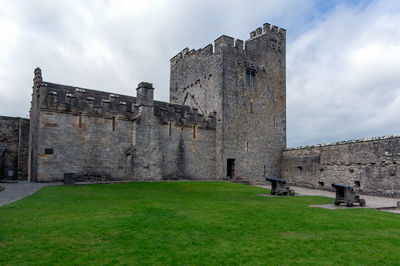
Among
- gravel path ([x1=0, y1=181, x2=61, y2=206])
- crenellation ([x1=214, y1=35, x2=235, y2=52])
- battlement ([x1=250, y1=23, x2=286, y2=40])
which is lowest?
gravel path ([x1=0, y1=181, x2=61, y2=206])

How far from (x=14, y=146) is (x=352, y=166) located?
988 inches

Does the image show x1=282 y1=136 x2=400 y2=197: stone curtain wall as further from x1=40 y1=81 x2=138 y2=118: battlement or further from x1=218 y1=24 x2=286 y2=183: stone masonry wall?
x1=40 y1=81 x2=138 y2=118: battlement

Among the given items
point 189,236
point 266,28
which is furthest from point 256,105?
point 189,236

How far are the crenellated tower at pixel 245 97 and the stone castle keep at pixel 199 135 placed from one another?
0.29 feet

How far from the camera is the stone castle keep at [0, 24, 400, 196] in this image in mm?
19547

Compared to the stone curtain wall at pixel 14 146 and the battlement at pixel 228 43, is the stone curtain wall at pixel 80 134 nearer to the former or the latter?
the stone curtain wall at pixel 14 146

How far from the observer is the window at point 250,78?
2730cm

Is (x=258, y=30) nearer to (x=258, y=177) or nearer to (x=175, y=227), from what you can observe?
(x=258, y=177)

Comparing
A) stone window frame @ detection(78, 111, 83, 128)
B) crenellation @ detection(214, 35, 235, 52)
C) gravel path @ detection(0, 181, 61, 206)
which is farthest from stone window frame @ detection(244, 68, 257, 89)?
gravel path @ detection(0, 181, 61, 206)

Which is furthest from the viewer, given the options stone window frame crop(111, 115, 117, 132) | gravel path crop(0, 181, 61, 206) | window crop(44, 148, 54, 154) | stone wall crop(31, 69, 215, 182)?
stone window frame crop(111, 115, 117, 132)

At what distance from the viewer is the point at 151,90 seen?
22.4 meters

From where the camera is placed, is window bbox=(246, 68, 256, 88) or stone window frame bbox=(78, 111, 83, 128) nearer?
stone window frame bbox=(78, 111, 83, 128)

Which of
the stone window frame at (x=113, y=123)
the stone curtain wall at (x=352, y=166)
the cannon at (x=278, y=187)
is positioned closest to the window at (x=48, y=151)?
the stone window frame at (x=113, y=123)

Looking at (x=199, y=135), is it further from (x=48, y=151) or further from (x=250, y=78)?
(x=48, y=151)
